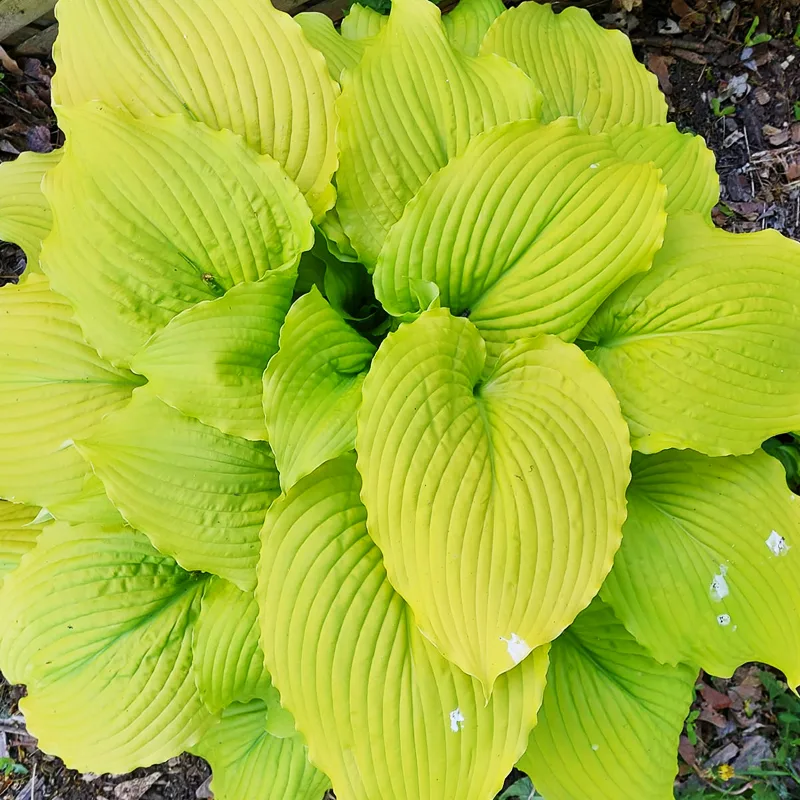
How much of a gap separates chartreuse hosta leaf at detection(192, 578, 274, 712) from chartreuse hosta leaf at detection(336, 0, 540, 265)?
2.24ft

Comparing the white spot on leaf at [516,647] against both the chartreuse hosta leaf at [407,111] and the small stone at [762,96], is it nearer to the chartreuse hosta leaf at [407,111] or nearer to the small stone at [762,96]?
the chartreuse hosta leaf at [407,111]

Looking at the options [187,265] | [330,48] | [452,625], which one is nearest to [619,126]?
[330,48]

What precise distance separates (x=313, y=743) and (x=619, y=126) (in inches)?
50.9

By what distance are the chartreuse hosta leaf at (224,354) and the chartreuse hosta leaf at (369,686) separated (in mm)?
168

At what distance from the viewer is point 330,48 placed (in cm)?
141

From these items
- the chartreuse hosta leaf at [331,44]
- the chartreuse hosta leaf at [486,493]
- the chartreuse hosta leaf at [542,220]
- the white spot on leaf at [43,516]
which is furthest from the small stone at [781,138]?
the white spot on leaf at [43,516]

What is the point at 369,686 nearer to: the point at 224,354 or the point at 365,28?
the point at 224,354

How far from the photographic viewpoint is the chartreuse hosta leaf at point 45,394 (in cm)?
129

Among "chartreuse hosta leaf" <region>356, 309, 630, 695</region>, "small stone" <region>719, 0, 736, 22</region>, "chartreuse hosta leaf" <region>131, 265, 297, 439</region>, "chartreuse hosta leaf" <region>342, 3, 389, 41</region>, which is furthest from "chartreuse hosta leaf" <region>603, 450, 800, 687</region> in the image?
"small stone" <region>719, 0, 736, 22</region>

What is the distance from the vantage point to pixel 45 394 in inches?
51.2

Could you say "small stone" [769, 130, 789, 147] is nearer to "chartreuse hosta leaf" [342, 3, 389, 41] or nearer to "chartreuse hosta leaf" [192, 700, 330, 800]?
"chartreuse hosta leaf" [342, 3, 389, 41]

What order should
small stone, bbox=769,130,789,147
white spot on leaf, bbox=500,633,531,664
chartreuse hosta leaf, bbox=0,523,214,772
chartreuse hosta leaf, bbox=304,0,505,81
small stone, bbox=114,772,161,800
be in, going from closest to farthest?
1. white spot on leaf, bbox=500,633,531,664
2. chartreuse hosta leaf, bbox=0,523,214,772
3. chartreuse hosta leaf, bbox=304,0,505,81
4. small stone, bbox=114,772,161,800
5. small stone, bbox=769,130,789,147

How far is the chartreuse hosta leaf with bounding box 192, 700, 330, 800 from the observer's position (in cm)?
148

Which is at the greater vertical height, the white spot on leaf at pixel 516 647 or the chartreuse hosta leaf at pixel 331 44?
the chartreuse hosta leaf at pixel 331 44
